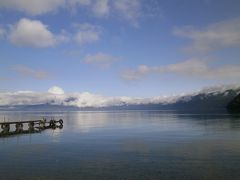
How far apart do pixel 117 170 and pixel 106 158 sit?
723cm

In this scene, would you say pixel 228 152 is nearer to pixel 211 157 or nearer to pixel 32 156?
pixel 211 157

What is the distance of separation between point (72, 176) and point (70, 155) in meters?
12.5

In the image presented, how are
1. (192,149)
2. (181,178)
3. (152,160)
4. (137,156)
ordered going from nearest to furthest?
1. (181,178)
2. (152,160)
3. (137,156)
4. (192,149)

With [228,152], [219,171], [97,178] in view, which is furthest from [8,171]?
[228,152]

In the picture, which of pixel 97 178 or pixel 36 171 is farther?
pixel 36 171

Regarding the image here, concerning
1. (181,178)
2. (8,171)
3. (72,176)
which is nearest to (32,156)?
(8,171)

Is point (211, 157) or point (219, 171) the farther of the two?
point (211, 157)

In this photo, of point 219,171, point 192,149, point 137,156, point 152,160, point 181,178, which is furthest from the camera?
point 192,149

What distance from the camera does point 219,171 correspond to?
95.9 feet

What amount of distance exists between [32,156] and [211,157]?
24.4 meters

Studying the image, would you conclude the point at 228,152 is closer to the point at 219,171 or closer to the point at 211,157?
the point at 211,157

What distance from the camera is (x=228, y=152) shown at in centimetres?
4091

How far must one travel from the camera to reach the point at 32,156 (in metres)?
40.0

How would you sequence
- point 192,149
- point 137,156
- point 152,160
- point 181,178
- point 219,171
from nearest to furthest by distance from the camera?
point 181,178, point 219,171, point 152,160, point 137,156, point 192,149
